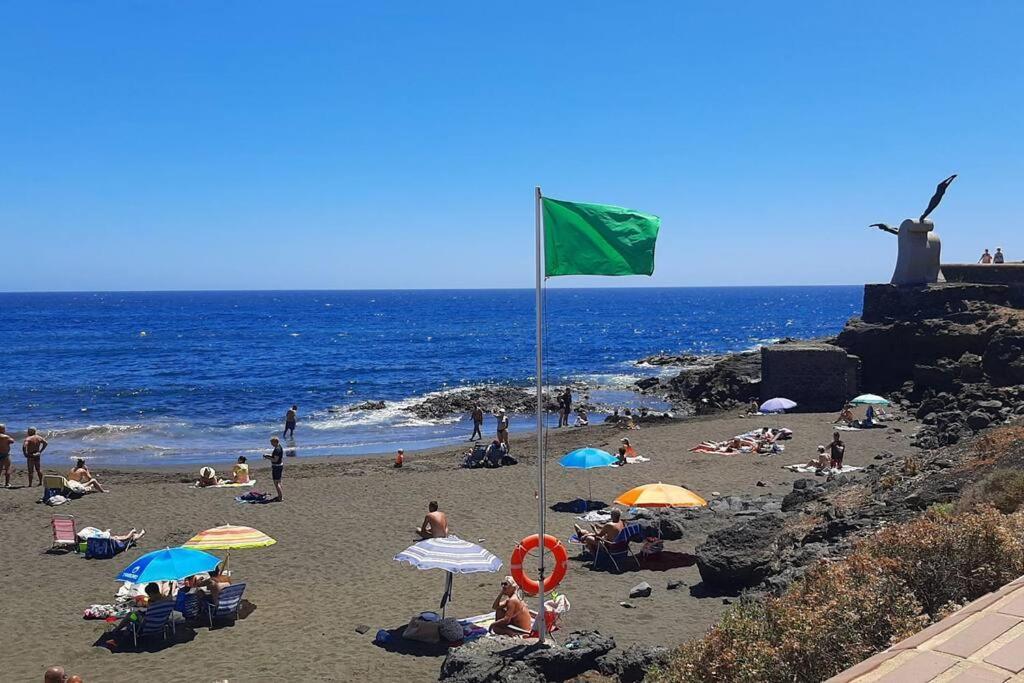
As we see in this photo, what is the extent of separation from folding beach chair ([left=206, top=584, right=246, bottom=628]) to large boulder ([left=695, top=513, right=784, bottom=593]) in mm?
6166

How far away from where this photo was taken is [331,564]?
13469 mm

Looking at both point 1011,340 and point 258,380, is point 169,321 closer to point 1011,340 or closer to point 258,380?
point 258,380

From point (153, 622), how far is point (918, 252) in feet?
101

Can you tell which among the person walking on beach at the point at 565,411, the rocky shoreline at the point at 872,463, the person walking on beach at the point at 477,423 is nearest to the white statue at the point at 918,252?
the rocky shoreline at the point at 872,463

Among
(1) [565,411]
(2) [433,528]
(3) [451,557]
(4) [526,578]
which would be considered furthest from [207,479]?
(1) [565,411]

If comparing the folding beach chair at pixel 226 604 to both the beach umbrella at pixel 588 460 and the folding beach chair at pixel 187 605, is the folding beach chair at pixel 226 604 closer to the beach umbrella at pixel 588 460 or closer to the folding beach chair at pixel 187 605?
the folding beach chair at pixel 187 605

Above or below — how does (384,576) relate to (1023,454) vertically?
below

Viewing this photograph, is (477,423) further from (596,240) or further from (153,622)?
(596,240)

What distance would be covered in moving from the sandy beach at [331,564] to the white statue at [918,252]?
1179 centimetres

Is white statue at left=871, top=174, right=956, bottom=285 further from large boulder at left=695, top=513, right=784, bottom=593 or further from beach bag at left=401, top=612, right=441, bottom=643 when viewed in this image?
beach bag at left=401, top=612, right=441, bottom=643

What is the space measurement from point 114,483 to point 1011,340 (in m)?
26.5

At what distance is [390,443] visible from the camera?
28.8 metres

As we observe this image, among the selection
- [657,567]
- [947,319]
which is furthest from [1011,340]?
[657,567]

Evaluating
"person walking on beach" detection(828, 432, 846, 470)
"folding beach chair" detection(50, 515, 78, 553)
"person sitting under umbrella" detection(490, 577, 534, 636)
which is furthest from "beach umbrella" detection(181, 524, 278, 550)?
"person walking on beach" detection(828, 432, 846, 470)
